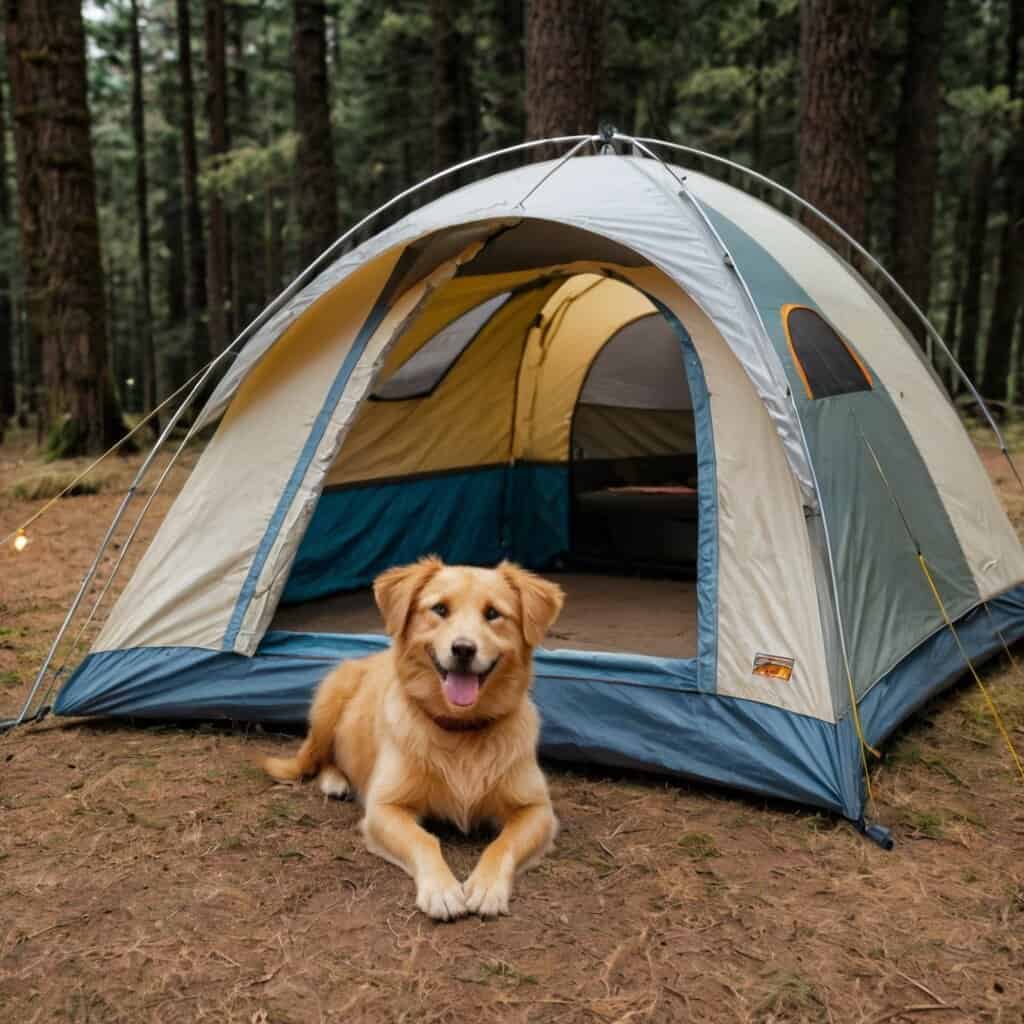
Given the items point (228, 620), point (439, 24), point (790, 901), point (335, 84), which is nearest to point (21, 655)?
point (228, 620)

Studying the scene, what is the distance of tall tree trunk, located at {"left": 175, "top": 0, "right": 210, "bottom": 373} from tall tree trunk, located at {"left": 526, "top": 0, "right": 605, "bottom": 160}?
10597 millimetres

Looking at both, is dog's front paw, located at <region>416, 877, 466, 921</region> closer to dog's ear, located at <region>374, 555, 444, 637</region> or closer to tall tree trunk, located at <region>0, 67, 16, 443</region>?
dog's ear, located at <region>374, 555, 444, 637</region>

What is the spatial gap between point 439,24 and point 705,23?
17.1 feet

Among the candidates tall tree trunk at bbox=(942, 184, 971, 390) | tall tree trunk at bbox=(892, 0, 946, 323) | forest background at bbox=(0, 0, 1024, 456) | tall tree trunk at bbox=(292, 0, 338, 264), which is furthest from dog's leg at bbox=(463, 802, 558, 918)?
tall tree trunk at bbox=(942, 184, 971, 390)

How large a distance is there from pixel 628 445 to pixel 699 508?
10.2 ft

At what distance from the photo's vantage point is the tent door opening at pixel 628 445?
6.96 m

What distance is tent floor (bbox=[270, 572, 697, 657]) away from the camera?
16.1 ft

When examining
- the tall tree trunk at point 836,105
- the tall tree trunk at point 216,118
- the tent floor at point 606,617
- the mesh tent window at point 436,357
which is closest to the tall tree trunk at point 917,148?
the tall tree trunk at point 836,105

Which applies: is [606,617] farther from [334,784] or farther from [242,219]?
[242,219]

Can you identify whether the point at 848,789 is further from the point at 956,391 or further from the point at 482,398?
the point at 956,391

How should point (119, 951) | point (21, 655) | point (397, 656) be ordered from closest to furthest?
point (119, 951), point (397, 656), point (21, 655)

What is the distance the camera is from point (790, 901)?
Result: 3.00m

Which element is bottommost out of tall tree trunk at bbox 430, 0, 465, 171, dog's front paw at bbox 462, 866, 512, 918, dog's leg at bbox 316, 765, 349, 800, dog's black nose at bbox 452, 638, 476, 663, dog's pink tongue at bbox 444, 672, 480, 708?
dog's leg at bbox 316, 765, 349, 800

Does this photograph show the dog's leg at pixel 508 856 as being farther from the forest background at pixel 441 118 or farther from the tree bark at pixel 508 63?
the tree bark at pixel 508 63
